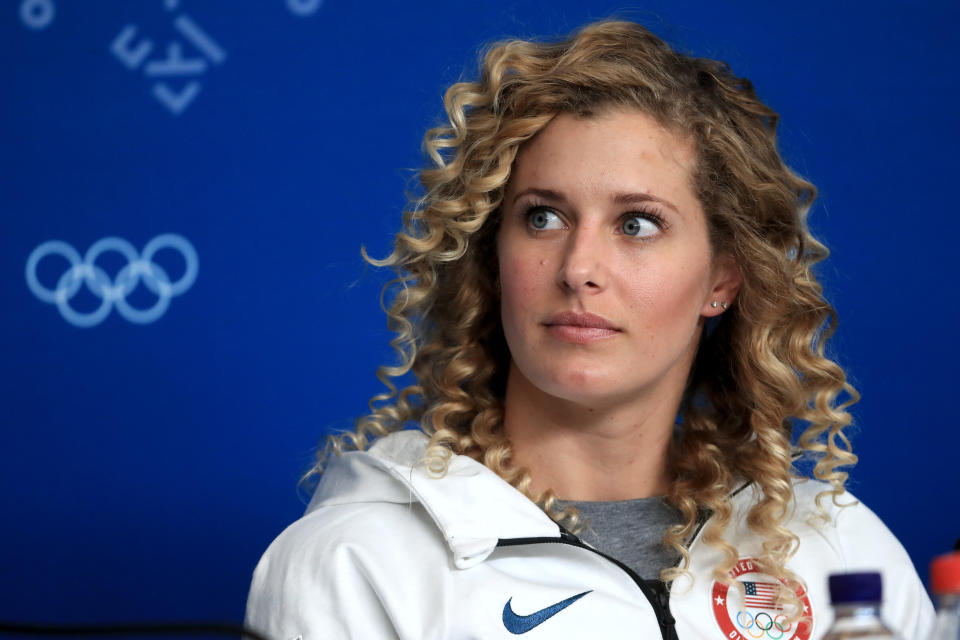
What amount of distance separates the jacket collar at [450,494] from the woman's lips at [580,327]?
0.19 metres

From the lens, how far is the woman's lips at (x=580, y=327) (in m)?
1.42

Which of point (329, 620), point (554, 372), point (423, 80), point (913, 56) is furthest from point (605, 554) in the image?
point (913, 56)

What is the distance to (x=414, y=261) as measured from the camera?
1.62 meters

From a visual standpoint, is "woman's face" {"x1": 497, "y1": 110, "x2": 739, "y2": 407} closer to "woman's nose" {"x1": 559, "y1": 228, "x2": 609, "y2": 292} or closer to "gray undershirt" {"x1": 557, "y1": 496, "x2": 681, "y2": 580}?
"woman's nose" {"x1": 559, "y1": 228, "x2": 609, "y2": 292}

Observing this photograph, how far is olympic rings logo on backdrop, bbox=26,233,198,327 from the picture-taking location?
6.85 feet

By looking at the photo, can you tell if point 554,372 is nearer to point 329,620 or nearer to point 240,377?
point 329,620

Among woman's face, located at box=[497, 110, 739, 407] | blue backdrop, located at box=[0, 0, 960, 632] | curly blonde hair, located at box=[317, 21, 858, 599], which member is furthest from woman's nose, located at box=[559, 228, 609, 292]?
blue backdrop, located at box=[0, 0, 960, 632]

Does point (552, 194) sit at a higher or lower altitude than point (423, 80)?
lower

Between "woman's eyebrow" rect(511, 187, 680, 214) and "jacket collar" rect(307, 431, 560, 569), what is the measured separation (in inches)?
13.1

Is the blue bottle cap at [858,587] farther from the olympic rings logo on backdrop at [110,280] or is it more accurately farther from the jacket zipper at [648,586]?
the olympic rings logo on backdrop at [110,280]

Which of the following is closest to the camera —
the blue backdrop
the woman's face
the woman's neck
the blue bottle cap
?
the blue bottle cap

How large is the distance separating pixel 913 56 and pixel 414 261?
44.6 inches

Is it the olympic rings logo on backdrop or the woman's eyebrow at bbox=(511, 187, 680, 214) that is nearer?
the woman's eyebrow at bbox=(511, 187, 680, 214)

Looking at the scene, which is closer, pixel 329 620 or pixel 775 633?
pixel 329 620
